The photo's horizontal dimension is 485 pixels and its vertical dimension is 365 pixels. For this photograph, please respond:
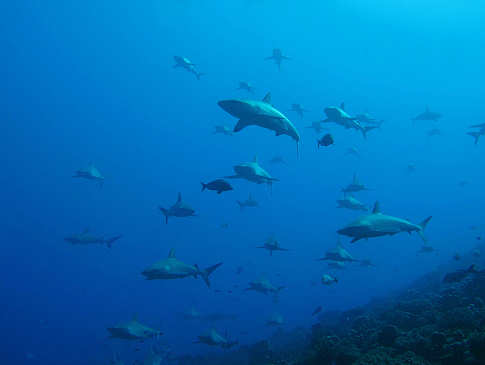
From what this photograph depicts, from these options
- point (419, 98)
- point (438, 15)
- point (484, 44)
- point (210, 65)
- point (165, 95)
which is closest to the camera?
point (438, 15)

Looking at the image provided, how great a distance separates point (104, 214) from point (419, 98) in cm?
13394

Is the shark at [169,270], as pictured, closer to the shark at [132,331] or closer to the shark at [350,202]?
the shark at [132,331]

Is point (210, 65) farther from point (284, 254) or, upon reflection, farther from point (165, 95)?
point (284, 254)

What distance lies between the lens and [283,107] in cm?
14600

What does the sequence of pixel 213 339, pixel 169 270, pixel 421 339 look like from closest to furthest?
1. pixel 421 339
2. pixel 169 270
3. pixel 213 339

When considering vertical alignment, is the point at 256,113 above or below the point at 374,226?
above

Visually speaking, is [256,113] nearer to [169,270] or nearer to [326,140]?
[326,140]

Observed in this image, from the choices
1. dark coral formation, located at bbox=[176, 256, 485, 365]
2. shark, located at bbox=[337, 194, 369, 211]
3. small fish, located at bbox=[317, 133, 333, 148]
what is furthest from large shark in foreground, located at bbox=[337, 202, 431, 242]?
shark, located at bbox=[337, 194, 369, 211]

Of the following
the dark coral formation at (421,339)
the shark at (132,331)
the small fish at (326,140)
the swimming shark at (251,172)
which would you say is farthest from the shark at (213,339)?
the small fish at (326,140)

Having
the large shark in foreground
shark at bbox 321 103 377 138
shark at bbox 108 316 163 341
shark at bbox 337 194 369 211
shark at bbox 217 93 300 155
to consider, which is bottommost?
shark at bbox 108 316 163 341

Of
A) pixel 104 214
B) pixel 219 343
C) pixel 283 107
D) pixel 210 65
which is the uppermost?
pixel 210 65

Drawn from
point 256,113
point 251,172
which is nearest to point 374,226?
point 256,113

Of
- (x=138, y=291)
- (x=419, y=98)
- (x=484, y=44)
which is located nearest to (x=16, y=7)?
(x=138, y=291)

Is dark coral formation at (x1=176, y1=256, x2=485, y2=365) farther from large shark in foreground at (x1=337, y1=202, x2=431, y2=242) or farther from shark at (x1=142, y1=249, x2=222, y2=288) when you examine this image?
shark at (x1=142, y1=249, x2=222, y2=288)
